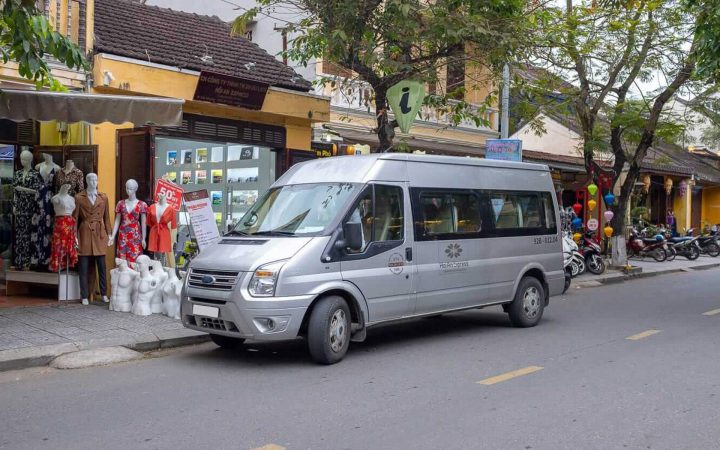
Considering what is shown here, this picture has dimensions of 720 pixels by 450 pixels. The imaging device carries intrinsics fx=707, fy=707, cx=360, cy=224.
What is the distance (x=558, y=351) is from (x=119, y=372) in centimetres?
497

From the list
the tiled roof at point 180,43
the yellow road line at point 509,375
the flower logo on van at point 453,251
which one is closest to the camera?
the yellow road line at point 509,375

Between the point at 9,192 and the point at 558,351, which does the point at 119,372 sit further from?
the point at 9,192

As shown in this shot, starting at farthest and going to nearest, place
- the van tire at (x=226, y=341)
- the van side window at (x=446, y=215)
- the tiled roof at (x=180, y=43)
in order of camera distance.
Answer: the tiled roof at (x=180, y=43)
the van side window at (x=446, y=215)
the van tire at (x=226, y=341)

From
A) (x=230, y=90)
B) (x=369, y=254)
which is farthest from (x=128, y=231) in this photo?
(x=369, y=254)

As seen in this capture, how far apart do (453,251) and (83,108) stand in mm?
5176

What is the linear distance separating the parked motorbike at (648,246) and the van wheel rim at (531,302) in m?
14.6

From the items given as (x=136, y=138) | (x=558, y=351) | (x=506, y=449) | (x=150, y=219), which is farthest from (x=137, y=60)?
(x=506, y=449)

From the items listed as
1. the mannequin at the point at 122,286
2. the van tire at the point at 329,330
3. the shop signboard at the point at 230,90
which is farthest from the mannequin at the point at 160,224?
the van tire at the point at 329,330

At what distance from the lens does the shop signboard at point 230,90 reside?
1214cm

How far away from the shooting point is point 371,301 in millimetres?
8000

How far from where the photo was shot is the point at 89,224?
35.0 feet

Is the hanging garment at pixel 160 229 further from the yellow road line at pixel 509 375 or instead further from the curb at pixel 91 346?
the yellow road line at pixel 509 375

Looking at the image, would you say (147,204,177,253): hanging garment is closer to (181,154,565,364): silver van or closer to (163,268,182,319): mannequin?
(163,268,182,319): mannequin

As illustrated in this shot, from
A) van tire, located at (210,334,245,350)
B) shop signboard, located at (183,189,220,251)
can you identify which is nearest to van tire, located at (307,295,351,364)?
van tire, located at (210,334,245,350)
